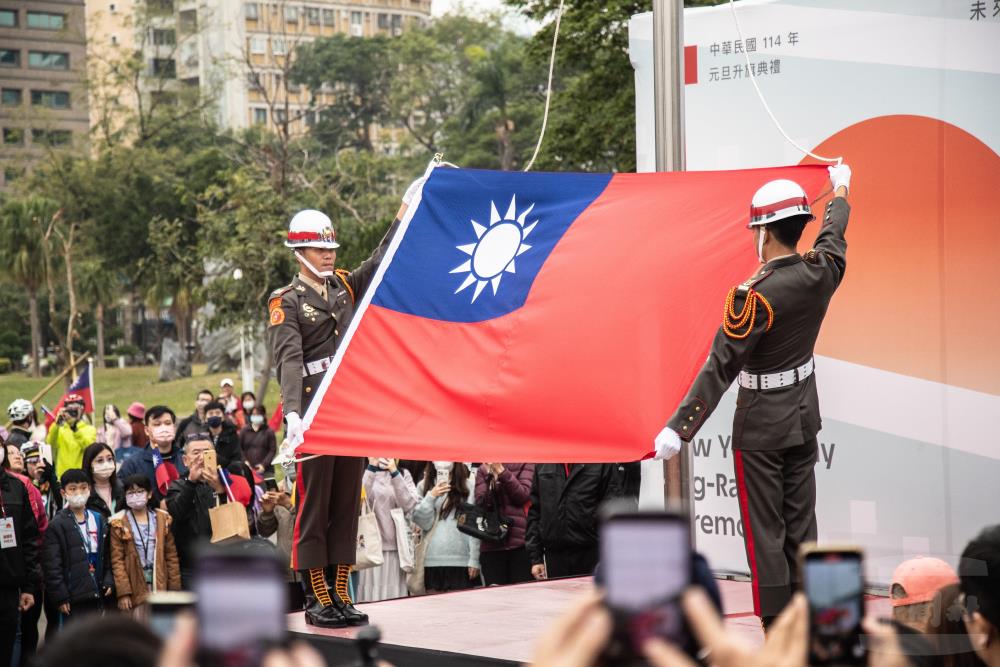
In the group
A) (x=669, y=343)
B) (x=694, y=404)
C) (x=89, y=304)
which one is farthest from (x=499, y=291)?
(x=89, y=304)

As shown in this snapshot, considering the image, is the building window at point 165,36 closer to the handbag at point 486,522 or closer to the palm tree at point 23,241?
the palm tree at point 23,241

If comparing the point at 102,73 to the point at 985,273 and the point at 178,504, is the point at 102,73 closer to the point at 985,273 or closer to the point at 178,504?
the point at 178,504

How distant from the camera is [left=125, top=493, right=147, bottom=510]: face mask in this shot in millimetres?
9133

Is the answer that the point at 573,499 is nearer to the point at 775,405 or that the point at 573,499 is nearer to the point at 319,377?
the point at 319,377

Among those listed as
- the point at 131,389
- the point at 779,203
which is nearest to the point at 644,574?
the point at 779,203

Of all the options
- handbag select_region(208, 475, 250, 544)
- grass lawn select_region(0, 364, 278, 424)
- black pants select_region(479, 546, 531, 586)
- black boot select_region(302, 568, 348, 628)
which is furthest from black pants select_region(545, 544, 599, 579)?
grass lawn select_region(0, 364, 278, 424)

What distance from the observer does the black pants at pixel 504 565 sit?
33.1ft

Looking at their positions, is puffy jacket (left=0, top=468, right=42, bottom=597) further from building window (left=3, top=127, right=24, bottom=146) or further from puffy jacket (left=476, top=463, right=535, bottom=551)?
building window (left=3, top=127, right=24, bottom=146)

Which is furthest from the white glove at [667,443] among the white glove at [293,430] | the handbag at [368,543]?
the handbag at [368,543]

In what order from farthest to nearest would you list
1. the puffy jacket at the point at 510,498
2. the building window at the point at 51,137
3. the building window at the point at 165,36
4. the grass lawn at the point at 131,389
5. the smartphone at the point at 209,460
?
the building window at the point at 165,36
the building window at the point at 51,137
the grass lawn at the point at 131,389
the puffy jacket at the point at 510,498
the smartphone at the point at 209,460

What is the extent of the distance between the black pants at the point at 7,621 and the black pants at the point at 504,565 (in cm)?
329

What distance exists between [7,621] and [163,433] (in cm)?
251

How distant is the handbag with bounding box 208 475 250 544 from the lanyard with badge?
4.19ft

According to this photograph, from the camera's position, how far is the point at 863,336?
7.41 meters
